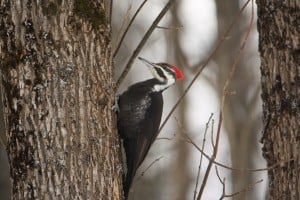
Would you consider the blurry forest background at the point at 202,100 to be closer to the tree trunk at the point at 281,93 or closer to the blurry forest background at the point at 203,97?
the blurry forest background at the point at 203,97

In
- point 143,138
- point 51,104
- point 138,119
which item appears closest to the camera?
point 51,104

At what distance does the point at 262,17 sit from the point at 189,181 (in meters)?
7.09

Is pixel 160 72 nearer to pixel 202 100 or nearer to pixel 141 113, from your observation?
pixel 141 113

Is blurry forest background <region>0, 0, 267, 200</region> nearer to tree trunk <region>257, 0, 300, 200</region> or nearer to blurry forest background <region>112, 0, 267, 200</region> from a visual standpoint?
blurry forest background <region>112, 0, 267, 200</region>

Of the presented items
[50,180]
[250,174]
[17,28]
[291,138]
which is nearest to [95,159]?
[50,180]

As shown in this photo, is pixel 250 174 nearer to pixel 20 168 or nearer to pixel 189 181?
pixel 189 181

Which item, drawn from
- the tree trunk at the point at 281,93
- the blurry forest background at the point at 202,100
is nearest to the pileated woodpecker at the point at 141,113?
the tree trunk at the point at 281,93

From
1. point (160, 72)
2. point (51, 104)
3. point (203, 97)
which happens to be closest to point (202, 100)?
point (203, 97)

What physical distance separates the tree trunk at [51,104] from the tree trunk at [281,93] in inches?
43.1

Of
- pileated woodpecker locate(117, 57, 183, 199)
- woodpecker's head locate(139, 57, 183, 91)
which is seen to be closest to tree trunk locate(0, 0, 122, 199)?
pileated woodpecker locate(117, 57, 183, 199)

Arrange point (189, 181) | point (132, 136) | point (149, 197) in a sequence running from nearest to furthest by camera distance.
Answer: point (132, 136) → point (189, 181) → point (149, 197)

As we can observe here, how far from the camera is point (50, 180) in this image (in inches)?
116

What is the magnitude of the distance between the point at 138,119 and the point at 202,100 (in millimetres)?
7400

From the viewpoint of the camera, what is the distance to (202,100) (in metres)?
11.8
